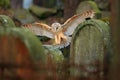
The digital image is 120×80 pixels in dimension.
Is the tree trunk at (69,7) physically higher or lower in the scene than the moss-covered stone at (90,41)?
higher

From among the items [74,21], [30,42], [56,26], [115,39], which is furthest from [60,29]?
[115,39]

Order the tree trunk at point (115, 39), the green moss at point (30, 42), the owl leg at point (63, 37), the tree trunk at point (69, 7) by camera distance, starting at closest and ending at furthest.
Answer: the tree trunk at point (115, 39), the green moss at point (30, 42), the owl leg at point (63, 37), the tree trunk at point (69, 7)

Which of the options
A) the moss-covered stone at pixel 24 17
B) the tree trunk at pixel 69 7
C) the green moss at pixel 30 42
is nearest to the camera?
the green moss at pixel 30 42

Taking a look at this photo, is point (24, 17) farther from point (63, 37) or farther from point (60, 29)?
point (63, 37)

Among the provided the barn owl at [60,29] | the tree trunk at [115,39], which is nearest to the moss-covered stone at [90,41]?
the tree trunk at [115,39]

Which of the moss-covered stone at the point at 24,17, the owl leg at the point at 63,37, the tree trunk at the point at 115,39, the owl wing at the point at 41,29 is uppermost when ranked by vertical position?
the moss-covered stone at the point at 24,17

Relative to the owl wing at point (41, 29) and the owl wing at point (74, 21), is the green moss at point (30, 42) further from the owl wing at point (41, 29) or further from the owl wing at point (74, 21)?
the owl wing at point (41, 29)

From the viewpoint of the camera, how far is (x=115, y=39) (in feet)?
10.7

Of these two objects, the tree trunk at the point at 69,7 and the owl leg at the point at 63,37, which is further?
the tree trunk at the point at 69,7

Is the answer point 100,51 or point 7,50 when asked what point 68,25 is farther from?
point 7,50

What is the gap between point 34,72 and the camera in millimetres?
3086

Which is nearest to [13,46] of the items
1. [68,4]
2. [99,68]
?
[99,68]

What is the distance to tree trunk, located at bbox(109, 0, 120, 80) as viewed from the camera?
125 inches

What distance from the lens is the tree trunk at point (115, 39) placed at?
10.5 ft
